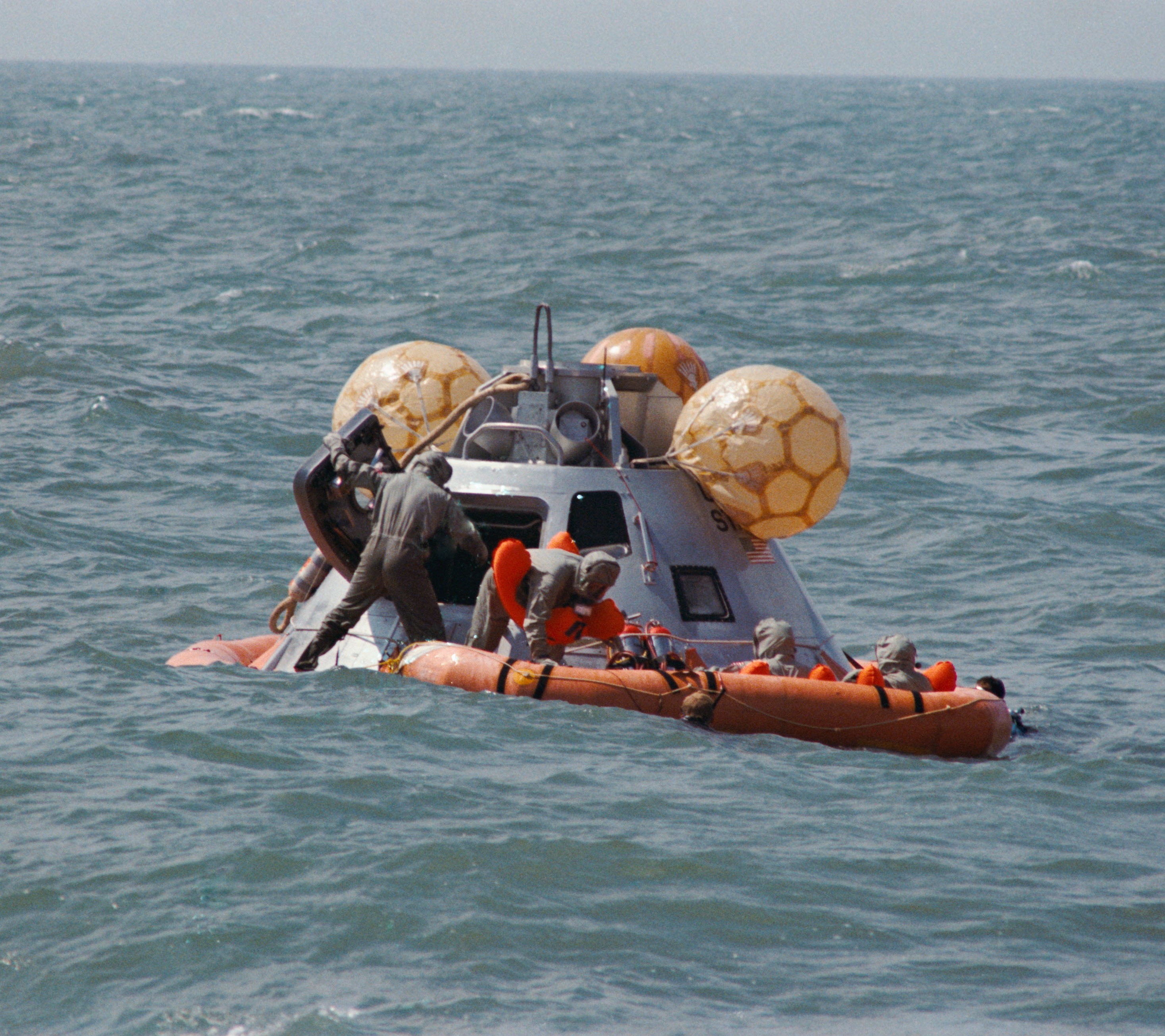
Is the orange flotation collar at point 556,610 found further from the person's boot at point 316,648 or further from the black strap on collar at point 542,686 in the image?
the person's boot at point 316,648

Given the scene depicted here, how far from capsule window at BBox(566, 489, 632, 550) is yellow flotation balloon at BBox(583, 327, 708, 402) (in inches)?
70.0

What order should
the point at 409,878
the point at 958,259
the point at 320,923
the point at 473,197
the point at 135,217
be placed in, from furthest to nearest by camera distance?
the point at 473,197
the point at 135,217
the point at 958,259
the point at 409,878
the point at 320,923

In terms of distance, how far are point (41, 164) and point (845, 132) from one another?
42.2m

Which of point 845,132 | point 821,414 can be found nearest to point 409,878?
point 821,414

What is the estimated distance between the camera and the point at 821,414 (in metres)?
9.66

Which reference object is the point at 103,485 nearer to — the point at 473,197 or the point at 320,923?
the point at 320,923

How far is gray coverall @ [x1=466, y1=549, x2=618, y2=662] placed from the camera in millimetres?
8727

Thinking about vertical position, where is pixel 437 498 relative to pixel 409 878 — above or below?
above

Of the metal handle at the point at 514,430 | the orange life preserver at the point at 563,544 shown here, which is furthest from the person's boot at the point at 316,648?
the metal handle at the point at 514,430

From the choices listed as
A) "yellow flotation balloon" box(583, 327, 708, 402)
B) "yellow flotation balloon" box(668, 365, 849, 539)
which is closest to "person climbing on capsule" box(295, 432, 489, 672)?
"yellow flotation balloon" box(668, 365, 849, 539)

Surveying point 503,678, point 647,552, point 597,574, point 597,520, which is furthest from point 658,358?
point 503,678

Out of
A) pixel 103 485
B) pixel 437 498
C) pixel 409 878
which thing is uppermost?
pixel 437 498

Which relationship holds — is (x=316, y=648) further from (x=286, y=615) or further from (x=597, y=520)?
(x=597, y=520)

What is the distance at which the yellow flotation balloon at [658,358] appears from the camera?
1122 cm
